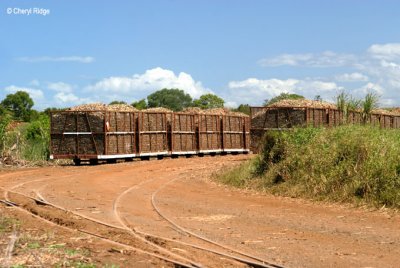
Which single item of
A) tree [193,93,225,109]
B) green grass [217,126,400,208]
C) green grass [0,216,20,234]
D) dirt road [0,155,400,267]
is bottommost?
→ dirt road [0,155,400,267]

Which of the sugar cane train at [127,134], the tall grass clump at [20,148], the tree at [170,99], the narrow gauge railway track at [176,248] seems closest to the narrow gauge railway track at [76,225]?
the narrow gauge railway track at [176,248]

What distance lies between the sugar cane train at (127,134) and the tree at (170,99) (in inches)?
1393

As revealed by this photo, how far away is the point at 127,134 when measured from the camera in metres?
28.8

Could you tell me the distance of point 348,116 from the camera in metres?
25.6

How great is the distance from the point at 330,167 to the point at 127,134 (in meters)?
15.4

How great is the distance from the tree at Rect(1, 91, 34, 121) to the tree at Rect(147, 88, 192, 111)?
1582 centimetres

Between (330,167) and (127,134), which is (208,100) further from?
(330,167)

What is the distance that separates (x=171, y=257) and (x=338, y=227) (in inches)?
155

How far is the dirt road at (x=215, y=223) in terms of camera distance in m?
8.29

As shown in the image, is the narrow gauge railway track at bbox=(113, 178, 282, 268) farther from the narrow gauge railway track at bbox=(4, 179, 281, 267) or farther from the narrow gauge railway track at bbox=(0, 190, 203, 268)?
the narrow gauge railway track at bbox=(0, 190, 203, 268)

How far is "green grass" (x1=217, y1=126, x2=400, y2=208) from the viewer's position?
13.4 m

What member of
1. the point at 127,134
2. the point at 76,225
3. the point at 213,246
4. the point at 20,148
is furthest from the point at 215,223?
the point at 20,148

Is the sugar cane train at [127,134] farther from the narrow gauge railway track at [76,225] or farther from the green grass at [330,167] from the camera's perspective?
the narrow gauge railway track at [76,225]

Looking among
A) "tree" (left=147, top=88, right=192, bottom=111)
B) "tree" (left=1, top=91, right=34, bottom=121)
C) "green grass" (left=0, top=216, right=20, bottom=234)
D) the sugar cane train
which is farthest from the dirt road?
"tree" (left=1, top=91, right=34, bottom=121)
